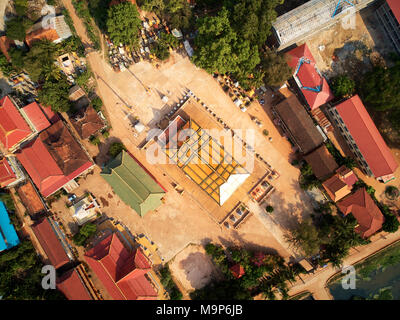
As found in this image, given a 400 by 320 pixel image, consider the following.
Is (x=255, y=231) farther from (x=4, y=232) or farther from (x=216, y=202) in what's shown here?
(x=4, y=232)

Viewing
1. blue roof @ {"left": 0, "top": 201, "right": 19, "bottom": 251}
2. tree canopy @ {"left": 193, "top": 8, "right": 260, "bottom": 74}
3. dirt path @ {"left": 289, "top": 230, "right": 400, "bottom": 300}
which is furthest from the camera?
dirt path @ {"left": 289, "top": 230, "right": 400, "bottom": 300}

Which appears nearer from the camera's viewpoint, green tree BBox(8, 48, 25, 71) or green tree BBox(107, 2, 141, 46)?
green tree BBox(107, 2, 141, 46)

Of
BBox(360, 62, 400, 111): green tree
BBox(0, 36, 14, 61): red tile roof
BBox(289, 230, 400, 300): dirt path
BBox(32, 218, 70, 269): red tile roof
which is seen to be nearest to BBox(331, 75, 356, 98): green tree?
BBox(360, 62, 400, 111): green tree

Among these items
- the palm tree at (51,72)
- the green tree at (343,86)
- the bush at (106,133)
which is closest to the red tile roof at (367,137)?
the green tree at (343,86)

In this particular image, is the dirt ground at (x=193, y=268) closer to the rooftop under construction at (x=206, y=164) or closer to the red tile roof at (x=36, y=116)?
the rooftop under construction at (x=206, y=164)

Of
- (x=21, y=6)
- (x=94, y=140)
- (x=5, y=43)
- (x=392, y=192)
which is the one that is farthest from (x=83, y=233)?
(x=392, y=192)

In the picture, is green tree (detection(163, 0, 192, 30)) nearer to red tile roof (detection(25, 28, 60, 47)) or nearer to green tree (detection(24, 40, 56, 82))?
red tile roof (detection(25, 28, 60, 47))

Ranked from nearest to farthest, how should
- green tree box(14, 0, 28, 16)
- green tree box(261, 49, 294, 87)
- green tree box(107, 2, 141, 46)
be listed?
green tree box(261, 49, 294, 87) < green tree box(107, 2, 141, 46) < green tree box(14, 0, 28, 16)
